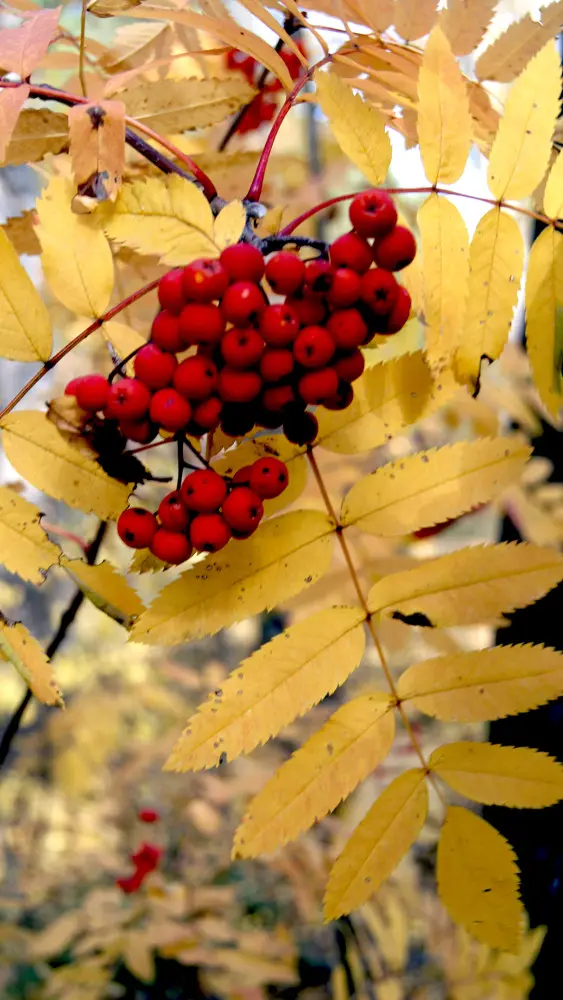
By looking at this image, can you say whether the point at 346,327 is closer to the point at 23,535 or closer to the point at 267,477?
the point at 267,477

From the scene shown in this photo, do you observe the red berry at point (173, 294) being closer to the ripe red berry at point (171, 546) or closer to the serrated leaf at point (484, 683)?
the ripe red berry at point (171, 546)

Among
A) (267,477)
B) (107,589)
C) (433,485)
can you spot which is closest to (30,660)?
(107,589)

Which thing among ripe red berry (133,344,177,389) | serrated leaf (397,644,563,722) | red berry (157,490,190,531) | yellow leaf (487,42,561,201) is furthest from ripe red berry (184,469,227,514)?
yellow leaf (487,42,561,201)

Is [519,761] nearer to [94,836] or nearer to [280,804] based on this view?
A: [280,804]

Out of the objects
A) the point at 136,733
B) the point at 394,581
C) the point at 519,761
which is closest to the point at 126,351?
the point at 394,581

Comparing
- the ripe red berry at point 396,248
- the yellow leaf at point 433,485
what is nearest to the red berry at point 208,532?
the yellow leaf at point 433,485

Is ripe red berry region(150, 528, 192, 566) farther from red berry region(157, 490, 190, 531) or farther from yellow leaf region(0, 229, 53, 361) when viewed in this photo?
yellow leaf region(0, 229, 53, 361)
